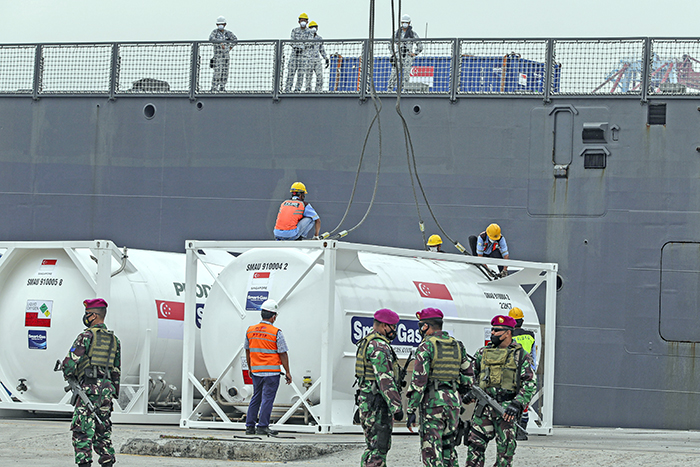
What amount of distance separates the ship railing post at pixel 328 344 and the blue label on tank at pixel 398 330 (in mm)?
494

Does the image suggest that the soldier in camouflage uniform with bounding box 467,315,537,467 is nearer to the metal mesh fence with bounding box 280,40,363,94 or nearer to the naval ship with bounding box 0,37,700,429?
the naval ship with bounding box 0,37,700,429

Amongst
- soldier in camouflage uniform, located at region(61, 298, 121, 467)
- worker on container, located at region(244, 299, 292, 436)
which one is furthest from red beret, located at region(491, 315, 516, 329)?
soldier in camouflage uniform, located at region(61, 298, 121, 467)

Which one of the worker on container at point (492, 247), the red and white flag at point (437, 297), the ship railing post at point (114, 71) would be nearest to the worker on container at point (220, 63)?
the ship railing post at point (114, 71)

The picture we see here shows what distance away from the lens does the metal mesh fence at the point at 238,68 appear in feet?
62.4

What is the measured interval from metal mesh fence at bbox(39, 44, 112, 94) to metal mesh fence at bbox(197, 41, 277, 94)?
2.10m

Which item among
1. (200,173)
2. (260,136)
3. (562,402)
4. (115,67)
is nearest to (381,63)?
(260,136)

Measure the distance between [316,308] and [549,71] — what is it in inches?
327

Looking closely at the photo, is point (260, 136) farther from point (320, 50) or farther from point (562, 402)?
point (562, 402)

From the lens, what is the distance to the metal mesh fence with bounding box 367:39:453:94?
18500mm

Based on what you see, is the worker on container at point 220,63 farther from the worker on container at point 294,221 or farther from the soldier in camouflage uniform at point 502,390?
the soldier in camouflage uniform at point 502,390

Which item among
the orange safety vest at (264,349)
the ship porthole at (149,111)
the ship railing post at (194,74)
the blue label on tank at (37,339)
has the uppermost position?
the ship railing post at (194,74)

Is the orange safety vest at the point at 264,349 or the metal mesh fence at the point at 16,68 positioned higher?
the metal mesh fence at the point at 16,68

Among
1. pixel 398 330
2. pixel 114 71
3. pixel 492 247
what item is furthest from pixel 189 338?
pixel 114 71

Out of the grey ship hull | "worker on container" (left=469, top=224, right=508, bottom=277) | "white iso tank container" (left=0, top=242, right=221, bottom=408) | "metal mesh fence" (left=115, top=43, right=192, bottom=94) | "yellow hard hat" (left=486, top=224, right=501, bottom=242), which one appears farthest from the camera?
"metal mesh fence" (left=115, top=43, right=192, bottom=94)
